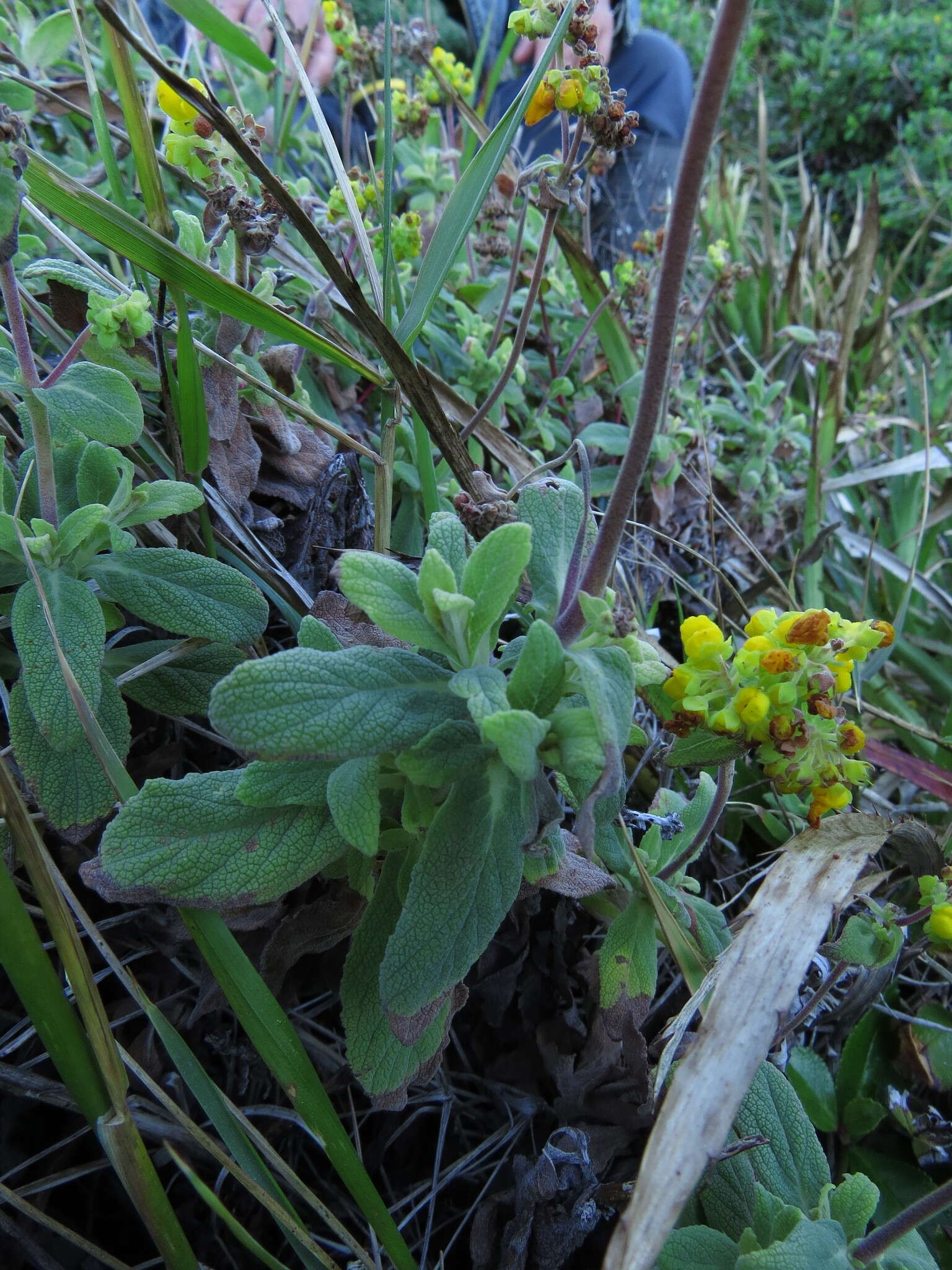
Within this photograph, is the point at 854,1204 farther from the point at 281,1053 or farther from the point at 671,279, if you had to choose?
the point at 671,279

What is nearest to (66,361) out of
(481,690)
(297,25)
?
(481,690)

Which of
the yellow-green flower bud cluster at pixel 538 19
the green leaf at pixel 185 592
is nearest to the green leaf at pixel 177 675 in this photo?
the green leaf at pixel 185 592

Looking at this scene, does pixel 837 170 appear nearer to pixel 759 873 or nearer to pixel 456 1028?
pixel 759 873

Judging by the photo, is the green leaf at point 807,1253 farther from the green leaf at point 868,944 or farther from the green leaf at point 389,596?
the green leaf at point 389,596

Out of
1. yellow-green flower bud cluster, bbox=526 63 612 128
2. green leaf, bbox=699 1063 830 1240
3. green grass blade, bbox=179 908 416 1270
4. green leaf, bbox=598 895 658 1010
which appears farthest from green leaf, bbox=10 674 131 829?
yellow-green flower bud cluster, bbox=526 63 612 128

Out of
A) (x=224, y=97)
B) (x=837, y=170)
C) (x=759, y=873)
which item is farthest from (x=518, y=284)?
(x=837, y=170)

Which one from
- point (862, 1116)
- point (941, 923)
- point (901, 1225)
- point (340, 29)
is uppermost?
point (340, 29)

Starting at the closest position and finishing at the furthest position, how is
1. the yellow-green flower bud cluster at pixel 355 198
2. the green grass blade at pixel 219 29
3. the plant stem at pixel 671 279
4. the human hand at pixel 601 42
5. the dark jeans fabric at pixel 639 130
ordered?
the plant stem at pixel 671 279 → the green grass blade at pixel 219 29 → the yellow-green flower bud cluster at pixel 355 198 → the dark jeans fabric at pixel 639 130 → the human hand at pixel 601 42
